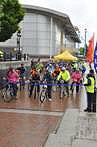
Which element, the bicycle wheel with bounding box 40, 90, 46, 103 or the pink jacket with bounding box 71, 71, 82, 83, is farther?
the pink jacket with bounding box 71, 71, 82, 83

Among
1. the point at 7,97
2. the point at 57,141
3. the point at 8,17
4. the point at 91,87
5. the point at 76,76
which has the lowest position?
the point at 7,97

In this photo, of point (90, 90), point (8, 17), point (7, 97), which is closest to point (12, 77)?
point (7, 97)

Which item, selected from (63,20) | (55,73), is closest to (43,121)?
(55,73)

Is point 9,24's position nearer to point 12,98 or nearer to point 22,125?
point 12,98

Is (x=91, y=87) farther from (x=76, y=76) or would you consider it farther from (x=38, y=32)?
(x=38, y=32)

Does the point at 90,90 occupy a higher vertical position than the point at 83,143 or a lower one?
higher

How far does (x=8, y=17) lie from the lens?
41031 millimetres

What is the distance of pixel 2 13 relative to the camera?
39.7m

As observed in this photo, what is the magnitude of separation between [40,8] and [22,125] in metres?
61.0

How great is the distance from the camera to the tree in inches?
1598

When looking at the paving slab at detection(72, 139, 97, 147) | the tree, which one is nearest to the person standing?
the paving slab at detection(72, 139, 97, 147)

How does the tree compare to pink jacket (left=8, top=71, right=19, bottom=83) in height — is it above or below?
above

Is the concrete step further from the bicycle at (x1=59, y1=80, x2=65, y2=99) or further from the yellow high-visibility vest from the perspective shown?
A: the bicycle at (x1=59, y1=80, x2=65, y2=99)

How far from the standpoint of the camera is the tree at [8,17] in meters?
40.6
